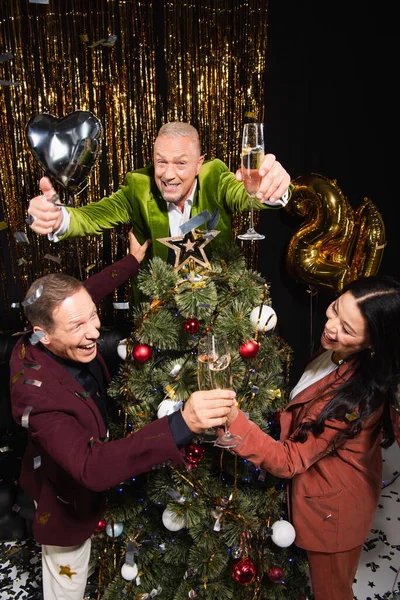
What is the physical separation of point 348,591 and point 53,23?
11.2 ft

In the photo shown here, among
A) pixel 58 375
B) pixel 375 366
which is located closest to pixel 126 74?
pixel 58 375

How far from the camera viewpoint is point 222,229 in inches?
94.4

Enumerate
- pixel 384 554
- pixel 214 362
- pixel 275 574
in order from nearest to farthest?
pixel 214 362 < pixel 275 574 < pixel 384 554

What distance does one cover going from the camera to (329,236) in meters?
3.38

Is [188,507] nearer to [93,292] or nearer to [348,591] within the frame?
[348,591]

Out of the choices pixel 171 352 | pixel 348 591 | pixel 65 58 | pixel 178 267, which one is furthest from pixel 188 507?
pixel 65 58

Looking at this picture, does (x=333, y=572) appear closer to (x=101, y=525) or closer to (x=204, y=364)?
(x=101, y=525)

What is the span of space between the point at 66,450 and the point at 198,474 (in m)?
0.58

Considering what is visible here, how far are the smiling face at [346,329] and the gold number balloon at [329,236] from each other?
5.18ft

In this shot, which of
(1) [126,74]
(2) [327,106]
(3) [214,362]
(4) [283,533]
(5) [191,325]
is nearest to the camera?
(3) [214,362]

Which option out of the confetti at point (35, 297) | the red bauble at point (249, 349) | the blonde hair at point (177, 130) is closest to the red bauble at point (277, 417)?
the red bauble at point (249, 349)

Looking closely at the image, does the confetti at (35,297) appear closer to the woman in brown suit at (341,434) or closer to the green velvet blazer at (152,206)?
the green velvet blazer at (152,206)

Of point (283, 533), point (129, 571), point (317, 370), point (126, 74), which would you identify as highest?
point (126, 74)

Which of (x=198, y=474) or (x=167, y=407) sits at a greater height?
(x=167, y=407)
